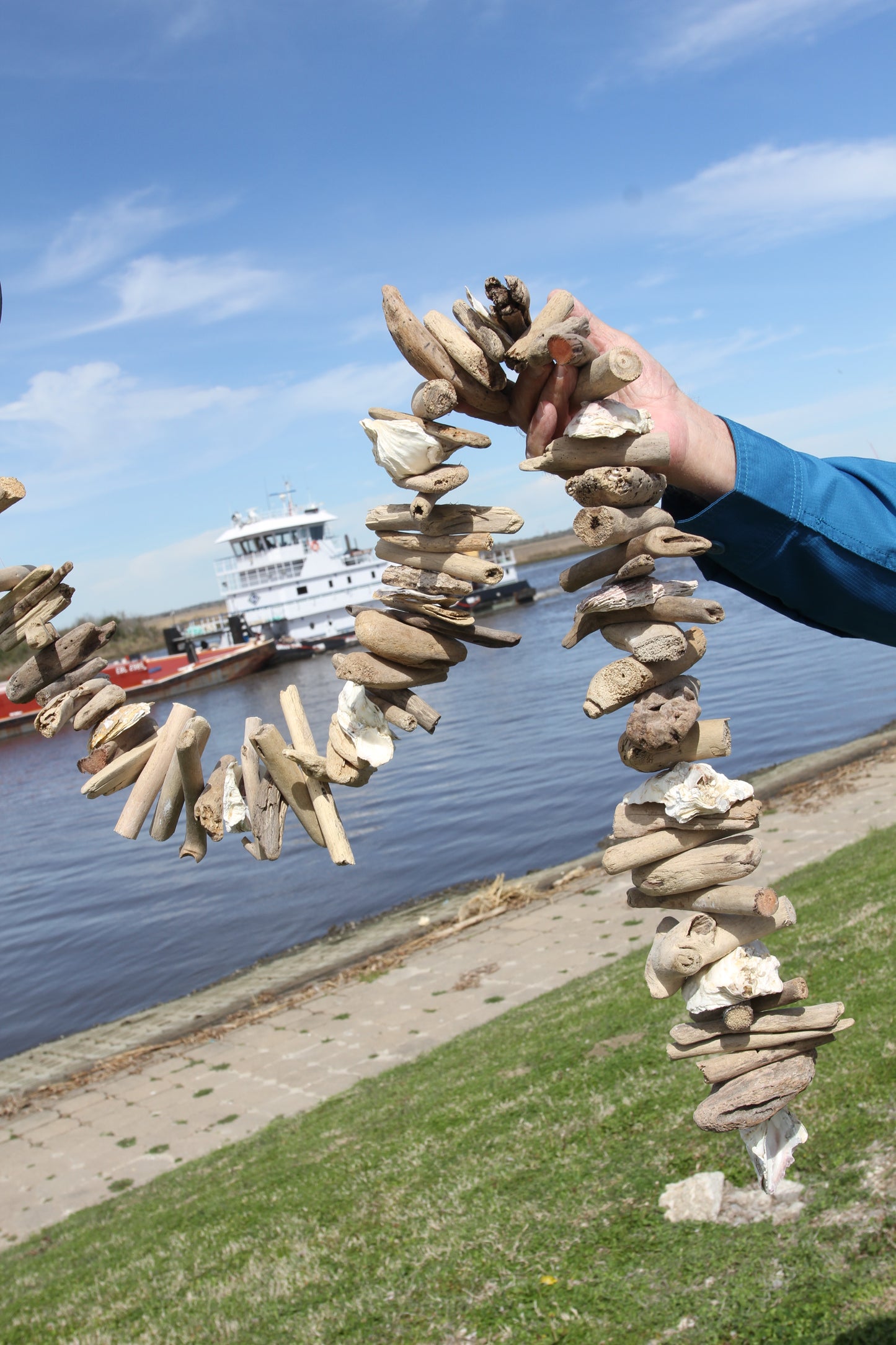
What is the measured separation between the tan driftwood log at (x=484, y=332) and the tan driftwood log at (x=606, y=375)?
0.13m

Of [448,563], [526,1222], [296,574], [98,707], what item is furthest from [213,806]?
[296,574]

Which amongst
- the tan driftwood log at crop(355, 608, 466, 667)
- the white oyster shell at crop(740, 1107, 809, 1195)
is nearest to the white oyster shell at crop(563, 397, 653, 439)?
the tan driftwood log at crop(355, 608, 466, 667)

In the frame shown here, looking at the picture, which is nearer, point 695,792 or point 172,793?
point 695,792

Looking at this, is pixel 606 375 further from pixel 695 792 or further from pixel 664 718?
pixel 695 792

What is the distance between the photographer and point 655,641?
1.62 m

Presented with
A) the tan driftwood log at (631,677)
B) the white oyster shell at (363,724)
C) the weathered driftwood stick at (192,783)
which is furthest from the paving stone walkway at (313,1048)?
the tan driftwood log at (631,677)

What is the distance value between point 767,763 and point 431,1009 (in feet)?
45.0

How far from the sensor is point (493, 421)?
Answer: 1.81m

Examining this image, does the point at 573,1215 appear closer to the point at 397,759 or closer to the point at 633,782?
the point at 633,782


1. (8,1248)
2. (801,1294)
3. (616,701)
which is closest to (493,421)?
(616,701)

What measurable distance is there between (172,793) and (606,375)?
122cm

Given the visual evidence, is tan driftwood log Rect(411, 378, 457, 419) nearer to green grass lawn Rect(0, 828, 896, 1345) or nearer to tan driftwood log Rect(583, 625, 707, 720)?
tan driftwood log Rect(583, 625, 707, 720)

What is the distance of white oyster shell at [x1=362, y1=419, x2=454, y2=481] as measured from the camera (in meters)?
1.70

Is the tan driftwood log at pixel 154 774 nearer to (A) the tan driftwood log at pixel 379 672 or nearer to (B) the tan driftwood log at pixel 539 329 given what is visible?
(A) the tan driftwood log at pixel 379 672
